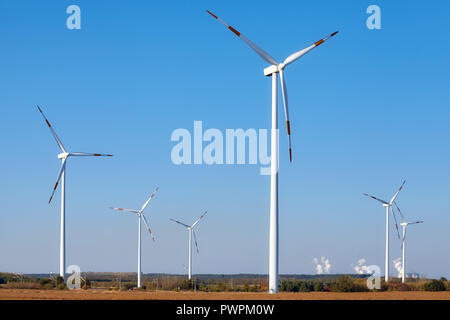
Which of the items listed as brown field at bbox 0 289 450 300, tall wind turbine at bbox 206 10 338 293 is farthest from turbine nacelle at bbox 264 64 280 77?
brown field at bbox 0 289 450 300

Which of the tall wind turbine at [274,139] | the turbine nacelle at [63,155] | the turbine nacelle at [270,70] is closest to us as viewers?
the tall wind turbine at [274,139]

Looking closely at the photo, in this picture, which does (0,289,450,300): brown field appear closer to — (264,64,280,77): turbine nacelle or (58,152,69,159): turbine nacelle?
(264,64,280,77): turbine nacelle

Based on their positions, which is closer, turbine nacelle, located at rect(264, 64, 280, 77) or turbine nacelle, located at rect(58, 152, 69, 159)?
turbine nacelle, located at rect(264, 64, 280, 77)

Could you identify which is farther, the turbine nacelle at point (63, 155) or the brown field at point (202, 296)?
the turbine nacelle at point (63, 155)

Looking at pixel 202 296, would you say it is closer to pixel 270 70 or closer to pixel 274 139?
pixel 274 139

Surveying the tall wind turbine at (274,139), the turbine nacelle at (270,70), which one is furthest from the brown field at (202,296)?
the turbine nacelle at (270,70)

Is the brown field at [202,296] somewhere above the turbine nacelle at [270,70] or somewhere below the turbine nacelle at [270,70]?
below

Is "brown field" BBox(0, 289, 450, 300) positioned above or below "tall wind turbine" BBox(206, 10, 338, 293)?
below

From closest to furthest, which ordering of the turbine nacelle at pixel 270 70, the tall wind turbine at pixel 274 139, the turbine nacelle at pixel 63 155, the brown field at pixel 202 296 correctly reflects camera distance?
the brown field at pixel 202 296 → the tall wind turbine at pixel 274 139 → the turbine nacelle at pixel 270 70 → the turbine nacelle at pixel 63 155

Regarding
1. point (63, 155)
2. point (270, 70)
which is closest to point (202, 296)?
point (270, 70)

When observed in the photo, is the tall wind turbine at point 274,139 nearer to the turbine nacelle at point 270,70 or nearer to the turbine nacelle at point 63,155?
the turbine nacelle at point 270,70

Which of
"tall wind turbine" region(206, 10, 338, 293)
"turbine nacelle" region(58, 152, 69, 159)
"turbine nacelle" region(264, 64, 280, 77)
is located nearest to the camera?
"tall wind turbine" region(206, 10, 338, 293)
